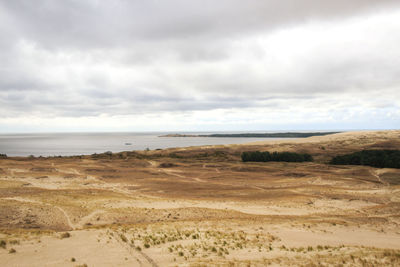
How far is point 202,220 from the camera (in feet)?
74.2

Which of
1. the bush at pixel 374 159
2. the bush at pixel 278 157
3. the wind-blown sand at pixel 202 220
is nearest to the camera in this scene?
the wind-blown sand at pixel 202 220

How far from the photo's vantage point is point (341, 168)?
54.6 meters

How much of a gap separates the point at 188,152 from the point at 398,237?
71820mm

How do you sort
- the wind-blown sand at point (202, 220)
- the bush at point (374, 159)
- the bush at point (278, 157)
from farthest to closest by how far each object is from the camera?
the bush at point (278, 157) < the bush at point (374, 159) < the wind-blown sand at point (202, 220)

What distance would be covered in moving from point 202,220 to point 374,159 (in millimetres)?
51354

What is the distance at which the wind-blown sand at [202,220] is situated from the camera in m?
13.9

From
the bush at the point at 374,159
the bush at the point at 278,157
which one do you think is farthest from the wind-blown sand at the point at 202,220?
the bush at the point at 278,157

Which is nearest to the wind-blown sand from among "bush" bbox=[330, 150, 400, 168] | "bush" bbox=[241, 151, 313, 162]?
"bush" bbox=[330, 150, 400, 168]

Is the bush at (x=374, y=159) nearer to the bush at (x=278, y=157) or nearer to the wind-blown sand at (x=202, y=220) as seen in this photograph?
the bush at (x=278, y=157)

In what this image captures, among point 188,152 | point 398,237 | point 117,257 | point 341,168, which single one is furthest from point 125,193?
point 188,152

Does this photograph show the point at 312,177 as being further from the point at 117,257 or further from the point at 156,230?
the point at 117,257

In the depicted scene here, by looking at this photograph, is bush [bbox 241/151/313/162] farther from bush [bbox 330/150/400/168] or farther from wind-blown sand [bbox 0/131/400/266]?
wind-blown sand [bbox 0/131/400/266]

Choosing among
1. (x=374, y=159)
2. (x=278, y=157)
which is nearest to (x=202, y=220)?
(x=374, y=159)

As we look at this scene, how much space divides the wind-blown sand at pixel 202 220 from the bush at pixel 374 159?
28.8 ft
